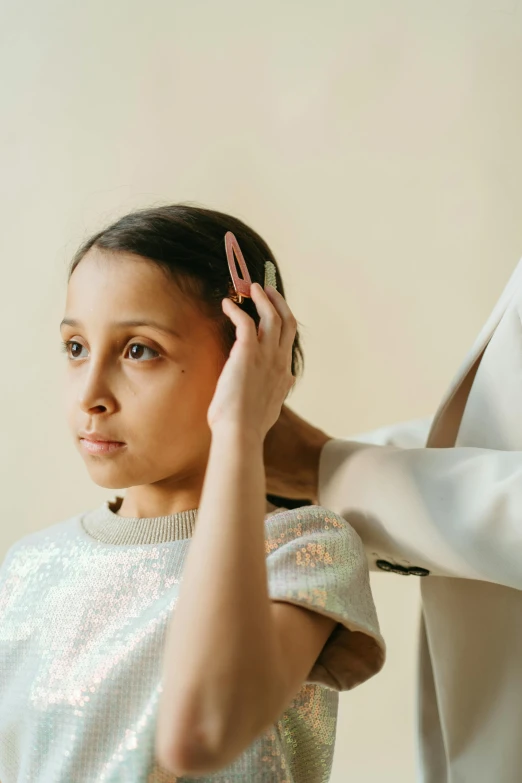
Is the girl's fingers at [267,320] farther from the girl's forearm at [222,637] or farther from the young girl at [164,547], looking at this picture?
the girl's forearm at [222,637]

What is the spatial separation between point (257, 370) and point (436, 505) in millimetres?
Result: 288

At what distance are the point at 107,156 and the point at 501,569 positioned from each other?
105 cm

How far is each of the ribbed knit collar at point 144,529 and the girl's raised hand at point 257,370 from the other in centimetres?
18

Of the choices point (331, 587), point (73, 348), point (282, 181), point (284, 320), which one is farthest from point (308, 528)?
point (282, 181)

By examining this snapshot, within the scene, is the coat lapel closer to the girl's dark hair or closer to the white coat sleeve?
the white coat sleeve

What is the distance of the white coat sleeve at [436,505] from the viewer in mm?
794

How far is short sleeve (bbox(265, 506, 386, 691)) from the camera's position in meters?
0.69

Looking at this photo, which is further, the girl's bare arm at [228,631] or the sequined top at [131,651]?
the sequined top at [131,651]

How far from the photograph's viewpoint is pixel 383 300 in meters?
1.43

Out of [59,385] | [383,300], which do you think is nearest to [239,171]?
[383,300]

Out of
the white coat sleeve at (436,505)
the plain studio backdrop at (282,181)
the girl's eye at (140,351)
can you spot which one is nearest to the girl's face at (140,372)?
the girl's eye at (140,351)

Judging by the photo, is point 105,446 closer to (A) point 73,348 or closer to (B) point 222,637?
(A) point 73,348

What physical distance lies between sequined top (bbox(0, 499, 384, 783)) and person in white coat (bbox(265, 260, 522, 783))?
4.3 inches

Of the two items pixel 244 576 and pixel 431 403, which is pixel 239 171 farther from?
pixel 244 576
